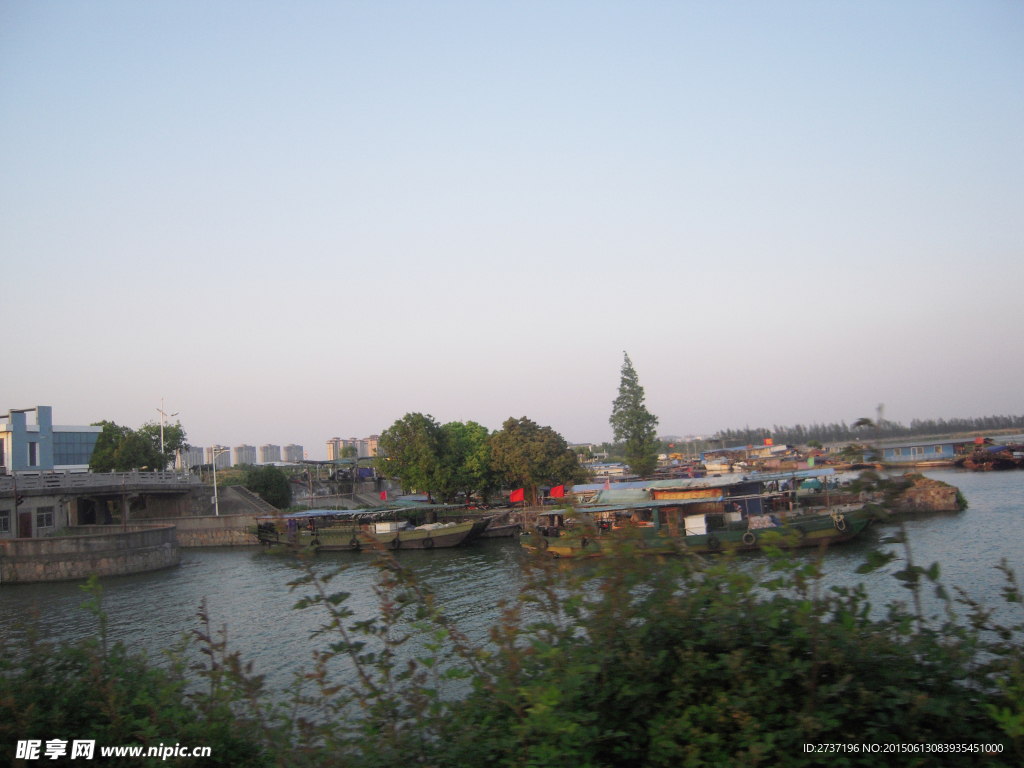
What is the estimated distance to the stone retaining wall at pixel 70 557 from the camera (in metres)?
25.0

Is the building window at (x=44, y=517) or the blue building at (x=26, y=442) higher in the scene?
the blue building at (x=26, y=442)

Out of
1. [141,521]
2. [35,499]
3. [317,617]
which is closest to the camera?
[317,617]

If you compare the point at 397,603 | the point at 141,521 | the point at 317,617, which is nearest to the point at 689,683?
the point at 397,603

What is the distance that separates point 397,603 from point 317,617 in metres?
13.8

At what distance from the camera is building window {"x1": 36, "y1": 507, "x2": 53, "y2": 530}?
32250 mm

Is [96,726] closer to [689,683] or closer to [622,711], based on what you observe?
[622,711]

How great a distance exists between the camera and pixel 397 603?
10.1ft

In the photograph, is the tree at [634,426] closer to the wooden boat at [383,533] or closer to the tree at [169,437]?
the wooden boat at [383,533]

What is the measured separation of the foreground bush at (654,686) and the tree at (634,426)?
48.5 meters

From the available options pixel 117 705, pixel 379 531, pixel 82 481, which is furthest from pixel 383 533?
pixel 117 705

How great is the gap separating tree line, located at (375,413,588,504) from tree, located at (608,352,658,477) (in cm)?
962

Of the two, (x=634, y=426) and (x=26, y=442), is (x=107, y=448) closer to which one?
(x=26, y=442)

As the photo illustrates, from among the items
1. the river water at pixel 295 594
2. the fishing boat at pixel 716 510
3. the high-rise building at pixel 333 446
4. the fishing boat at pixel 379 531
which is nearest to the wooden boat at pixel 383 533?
the fishing boat at pixel 379 531

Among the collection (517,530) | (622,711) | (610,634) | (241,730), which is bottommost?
(517,530)
